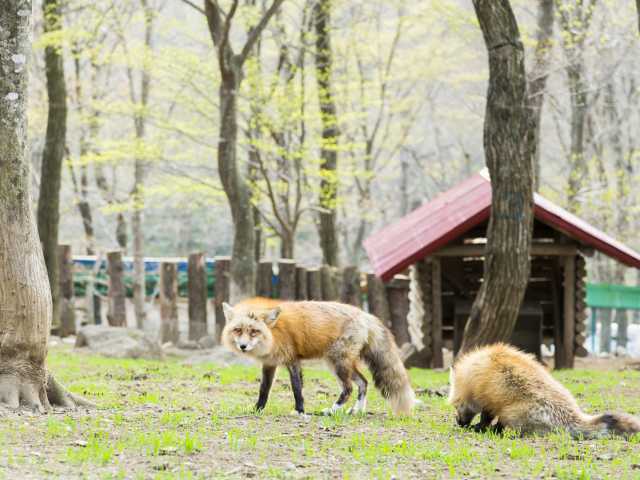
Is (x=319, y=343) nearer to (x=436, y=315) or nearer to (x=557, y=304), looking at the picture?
(x=436, y=315)

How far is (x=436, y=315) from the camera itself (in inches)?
697

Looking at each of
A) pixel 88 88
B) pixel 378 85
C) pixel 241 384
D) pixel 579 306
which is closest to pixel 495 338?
pixel 241 384

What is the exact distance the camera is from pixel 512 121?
12.5 meters

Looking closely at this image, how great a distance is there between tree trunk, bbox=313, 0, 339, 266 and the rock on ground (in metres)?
8.52

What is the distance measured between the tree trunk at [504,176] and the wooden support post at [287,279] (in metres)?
8.04

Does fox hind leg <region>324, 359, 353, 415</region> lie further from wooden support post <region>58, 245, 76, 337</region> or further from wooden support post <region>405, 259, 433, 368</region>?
wooden support post <region>58, 245, 76, 337</region>

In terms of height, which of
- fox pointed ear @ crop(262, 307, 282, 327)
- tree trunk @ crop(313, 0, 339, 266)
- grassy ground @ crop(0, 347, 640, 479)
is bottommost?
grassy ground @ crop(0, 347, 640, 479)

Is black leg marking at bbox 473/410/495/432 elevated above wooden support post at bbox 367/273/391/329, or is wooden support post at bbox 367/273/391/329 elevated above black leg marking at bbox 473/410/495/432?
wooden support post at bbox 367/273/391/329

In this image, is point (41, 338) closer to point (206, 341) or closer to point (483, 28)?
point (483, 28)

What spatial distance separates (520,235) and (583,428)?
5699 mm

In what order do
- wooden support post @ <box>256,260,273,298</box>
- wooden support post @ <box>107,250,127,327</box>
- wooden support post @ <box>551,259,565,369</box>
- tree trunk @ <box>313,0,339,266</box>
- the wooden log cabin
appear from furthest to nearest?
tree trunk @ <box>313,0,339,266</box>
wooden support post @ <box>107,250,127,327</box>
wooden support post @ <box>256,260,273,298</box>
wooden support post @ <box>551,259,565,369</box>
the wooden log cabin

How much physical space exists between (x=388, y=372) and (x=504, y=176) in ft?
15.7

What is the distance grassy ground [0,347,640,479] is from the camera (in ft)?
19.4

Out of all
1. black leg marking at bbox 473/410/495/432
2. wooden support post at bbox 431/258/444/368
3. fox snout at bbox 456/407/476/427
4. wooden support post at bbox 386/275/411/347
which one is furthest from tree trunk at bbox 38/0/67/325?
black leg marking at bbox 473/410/495/432
